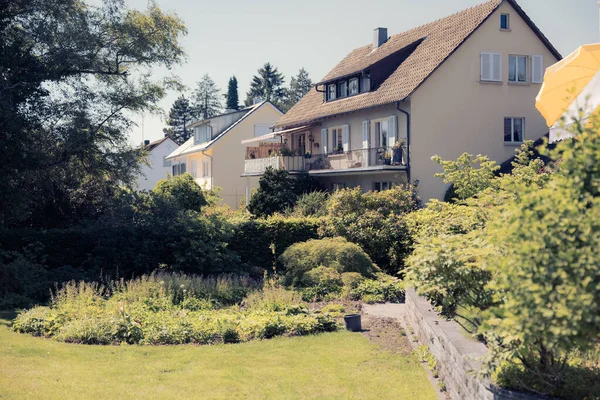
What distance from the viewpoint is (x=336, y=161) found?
34219 mm

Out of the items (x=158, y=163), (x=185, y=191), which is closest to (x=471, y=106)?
(x=185, y=191)

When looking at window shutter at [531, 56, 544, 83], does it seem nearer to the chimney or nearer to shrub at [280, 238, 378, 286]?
the chimney

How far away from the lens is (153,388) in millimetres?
9383

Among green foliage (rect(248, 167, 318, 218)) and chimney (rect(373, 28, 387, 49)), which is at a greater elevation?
chimney (rect(373, 28, 387, 49))

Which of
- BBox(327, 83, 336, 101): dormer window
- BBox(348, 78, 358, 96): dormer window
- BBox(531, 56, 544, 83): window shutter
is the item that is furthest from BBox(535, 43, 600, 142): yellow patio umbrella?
BBox(327, 83, 336, 101): dormer window

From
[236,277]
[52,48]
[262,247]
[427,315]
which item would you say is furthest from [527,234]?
[52,48]

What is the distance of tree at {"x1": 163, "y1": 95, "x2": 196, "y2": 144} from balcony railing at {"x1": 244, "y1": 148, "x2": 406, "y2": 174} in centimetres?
6791

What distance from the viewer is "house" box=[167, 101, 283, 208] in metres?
51.0

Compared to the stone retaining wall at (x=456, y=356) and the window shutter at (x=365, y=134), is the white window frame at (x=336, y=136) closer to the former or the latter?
the window shutter at (x=365, y=134)

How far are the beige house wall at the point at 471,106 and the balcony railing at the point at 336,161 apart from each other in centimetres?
116

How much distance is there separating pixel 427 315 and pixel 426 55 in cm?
2320

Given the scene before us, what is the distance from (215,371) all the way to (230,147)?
138ft

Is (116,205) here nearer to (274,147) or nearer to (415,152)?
(415,152)

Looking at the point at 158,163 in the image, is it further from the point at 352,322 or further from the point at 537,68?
the point at 352,322
